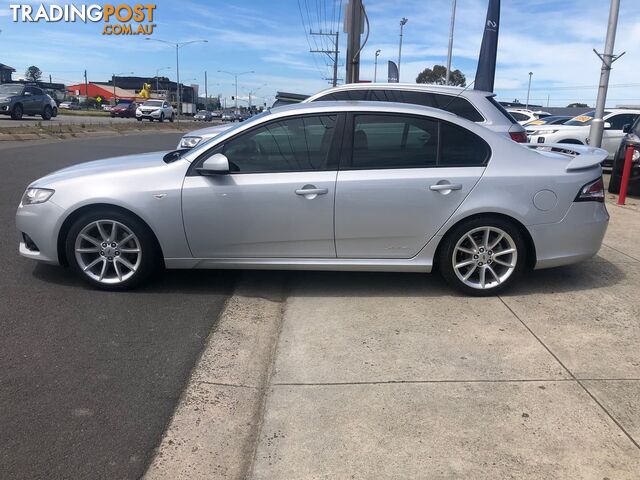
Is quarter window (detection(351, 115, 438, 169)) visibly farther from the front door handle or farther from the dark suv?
the dark suv

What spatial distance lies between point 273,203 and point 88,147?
599 inches

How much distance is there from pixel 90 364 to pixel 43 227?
1.70 meters

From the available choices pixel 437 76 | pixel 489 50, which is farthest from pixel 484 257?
pixel 437 76

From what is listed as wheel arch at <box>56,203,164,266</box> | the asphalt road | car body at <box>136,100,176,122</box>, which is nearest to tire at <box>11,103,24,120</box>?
car body at <box>136,100,176,122</box>

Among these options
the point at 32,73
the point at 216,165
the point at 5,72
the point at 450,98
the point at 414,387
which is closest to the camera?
the point at 414,387

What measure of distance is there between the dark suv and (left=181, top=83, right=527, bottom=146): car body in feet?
79.1

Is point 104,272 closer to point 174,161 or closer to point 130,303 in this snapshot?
point 130,303

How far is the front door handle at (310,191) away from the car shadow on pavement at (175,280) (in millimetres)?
1138

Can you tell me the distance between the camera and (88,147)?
58.1 ft

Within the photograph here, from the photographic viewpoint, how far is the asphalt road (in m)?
2.60

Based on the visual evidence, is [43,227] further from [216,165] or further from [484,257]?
[484,257]

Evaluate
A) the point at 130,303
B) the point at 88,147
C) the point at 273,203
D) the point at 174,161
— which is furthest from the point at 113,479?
the point at 88,147

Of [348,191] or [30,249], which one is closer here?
[348,191]

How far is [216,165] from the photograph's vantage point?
434 cm
